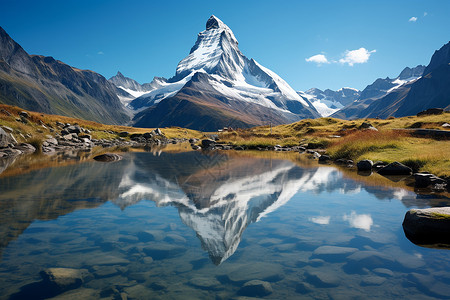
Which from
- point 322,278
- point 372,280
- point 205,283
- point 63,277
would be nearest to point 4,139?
point 63,277

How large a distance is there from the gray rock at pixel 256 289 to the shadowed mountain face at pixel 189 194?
5.49ft

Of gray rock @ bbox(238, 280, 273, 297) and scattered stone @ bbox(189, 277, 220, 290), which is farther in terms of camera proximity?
scattered stone @ bbox(189, 277, 220, 290)

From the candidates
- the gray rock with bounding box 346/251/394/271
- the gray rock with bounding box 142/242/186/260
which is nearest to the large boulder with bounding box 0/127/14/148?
the gray rock with bounding box 142/242/186/260

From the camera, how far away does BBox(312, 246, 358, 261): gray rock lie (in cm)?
832

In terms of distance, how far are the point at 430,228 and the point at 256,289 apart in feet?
22.9

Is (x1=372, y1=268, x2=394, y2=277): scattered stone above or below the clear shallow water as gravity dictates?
below

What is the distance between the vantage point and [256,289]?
6.50m

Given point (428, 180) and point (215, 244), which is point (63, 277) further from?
point (428, 180)

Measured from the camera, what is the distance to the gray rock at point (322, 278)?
22.2ft

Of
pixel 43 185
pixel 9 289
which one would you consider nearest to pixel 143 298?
pixel 9 289

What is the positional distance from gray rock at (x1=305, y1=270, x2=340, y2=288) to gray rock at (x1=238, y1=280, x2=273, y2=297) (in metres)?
1.11

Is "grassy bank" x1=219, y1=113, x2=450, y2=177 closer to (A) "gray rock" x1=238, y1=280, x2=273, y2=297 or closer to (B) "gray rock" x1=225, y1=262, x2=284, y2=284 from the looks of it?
(B) "gray rock" x1=225, y1=262, x2=284, y2=284

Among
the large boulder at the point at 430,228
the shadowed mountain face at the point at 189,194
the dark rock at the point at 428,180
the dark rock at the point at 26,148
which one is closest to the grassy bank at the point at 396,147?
the dark rock at the point at 428,180

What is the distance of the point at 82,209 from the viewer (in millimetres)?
12969
